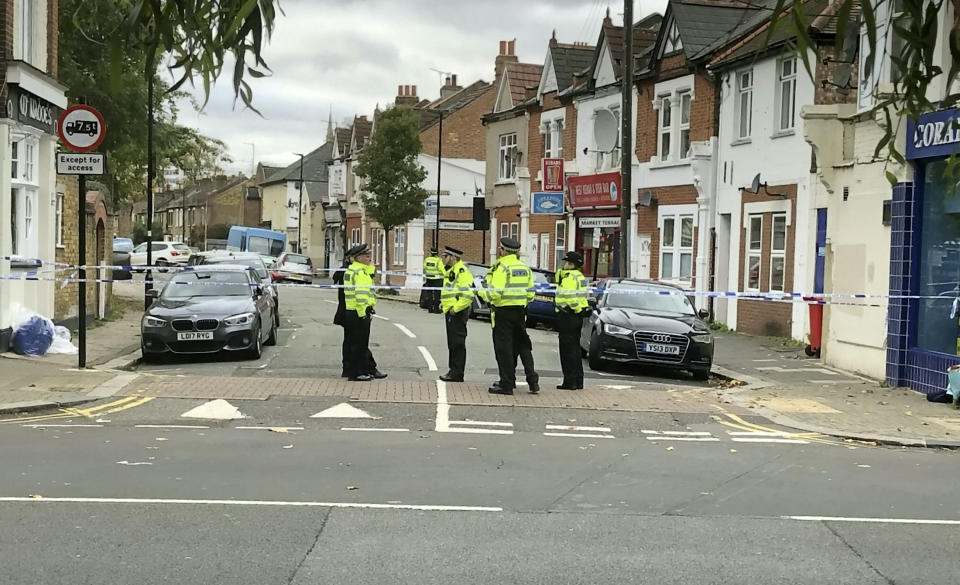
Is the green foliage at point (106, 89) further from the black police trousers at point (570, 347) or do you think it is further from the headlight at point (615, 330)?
the black police trousers at point (570, 347)

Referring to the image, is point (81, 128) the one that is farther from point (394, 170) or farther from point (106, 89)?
point (394, 170)

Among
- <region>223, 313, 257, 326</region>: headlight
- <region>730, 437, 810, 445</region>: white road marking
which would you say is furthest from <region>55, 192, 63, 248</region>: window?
<region>730, 437, 810, 445</region>: white road marking

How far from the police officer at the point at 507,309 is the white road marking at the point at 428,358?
2.87 metres

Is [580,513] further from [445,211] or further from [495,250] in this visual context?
[445,211]

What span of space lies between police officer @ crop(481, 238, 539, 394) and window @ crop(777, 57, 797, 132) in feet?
37.9

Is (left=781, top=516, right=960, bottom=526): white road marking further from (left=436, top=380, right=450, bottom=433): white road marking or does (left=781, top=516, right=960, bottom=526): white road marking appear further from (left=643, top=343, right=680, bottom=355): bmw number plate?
(left=643, top=343, right=680, bottom=355): bmw number plate

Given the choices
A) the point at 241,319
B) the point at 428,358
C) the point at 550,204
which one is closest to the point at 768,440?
the point at 428,358

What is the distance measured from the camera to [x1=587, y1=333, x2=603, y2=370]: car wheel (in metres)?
16.3

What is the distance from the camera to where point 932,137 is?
13.9 m

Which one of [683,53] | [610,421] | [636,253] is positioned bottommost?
[610,421]

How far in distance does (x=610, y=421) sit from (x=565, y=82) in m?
26.1

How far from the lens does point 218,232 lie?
10419cm

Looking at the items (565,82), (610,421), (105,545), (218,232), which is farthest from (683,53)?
(218,232)

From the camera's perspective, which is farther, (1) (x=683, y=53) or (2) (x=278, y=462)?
(1) (x=683, y=53)
